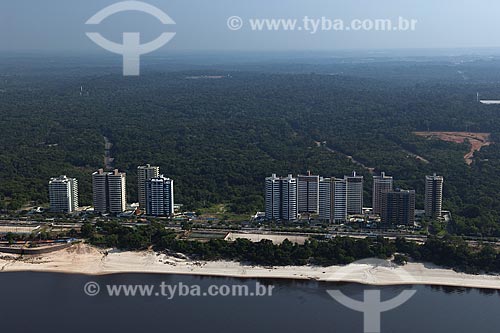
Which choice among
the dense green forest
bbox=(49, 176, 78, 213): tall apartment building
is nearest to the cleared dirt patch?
the dense green forest

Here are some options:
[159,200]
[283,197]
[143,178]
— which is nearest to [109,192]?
[143,178]

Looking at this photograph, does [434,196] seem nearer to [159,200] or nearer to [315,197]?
[315,197]

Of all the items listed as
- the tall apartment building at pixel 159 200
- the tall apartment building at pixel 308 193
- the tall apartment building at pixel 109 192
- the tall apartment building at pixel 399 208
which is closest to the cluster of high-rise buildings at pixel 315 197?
the tall apartment building at pixel 308 193

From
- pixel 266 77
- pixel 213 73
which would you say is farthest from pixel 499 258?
pixel 213 73

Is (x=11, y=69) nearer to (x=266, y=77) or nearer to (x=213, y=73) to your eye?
(x=213, y=73)

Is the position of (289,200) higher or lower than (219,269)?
higher

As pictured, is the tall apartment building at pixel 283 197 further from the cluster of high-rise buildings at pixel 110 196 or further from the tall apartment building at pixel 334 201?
the cluster of high-rise buildings at pixel 110 196

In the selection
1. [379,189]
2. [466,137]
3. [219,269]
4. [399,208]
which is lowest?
[219,269]
